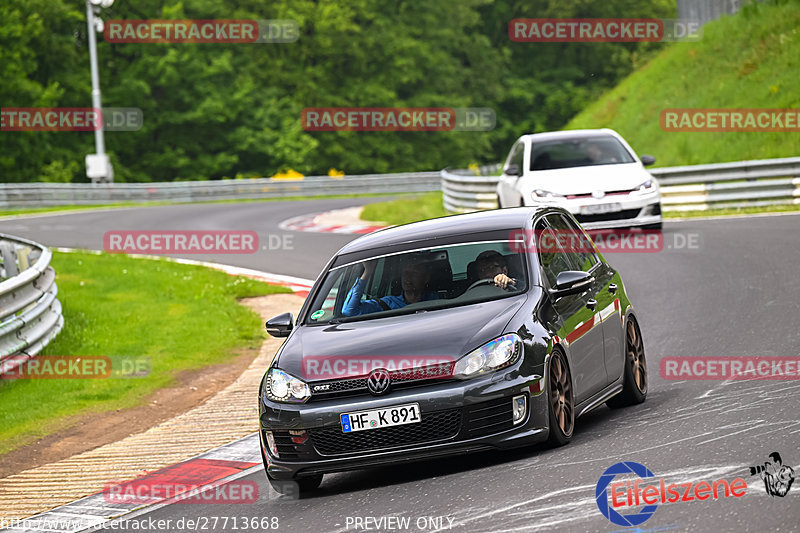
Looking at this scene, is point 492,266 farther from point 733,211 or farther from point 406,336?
point 733,211

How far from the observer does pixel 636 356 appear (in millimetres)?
9383

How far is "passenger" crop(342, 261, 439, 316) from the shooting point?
27.3ft

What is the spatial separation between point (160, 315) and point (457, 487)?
10.3 meters

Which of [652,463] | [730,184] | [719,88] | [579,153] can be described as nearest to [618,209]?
[579,153]

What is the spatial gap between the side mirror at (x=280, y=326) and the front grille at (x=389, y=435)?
115cm

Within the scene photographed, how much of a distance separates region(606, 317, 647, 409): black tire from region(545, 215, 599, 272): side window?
0.54m

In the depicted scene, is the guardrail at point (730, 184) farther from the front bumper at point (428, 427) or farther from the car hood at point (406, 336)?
the front bumper at point (428, 427)

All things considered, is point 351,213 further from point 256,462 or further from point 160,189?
point 256,462

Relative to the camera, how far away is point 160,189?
46.2 meters
